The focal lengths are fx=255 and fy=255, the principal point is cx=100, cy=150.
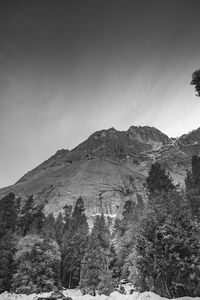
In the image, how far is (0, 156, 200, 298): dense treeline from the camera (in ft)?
83.7

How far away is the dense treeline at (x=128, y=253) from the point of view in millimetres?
25500

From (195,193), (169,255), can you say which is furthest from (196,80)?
(195,193)

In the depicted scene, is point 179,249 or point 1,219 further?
point 1,219

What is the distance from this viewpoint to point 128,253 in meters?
55.0

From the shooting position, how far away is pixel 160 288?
26.5 metres

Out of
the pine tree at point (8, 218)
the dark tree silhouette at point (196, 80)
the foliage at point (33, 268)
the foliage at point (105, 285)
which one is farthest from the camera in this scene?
the pine tree at point (8, 218)

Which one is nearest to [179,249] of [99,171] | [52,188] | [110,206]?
[110,206]

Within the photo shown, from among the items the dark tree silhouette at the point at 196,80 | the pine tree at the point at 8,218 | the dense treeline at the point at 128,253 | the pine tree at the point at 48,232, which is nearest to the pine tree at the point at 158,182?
the dense treeline at the point at 128,253

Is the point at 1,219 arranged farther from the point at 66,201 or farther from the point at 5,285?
the point at 66,201

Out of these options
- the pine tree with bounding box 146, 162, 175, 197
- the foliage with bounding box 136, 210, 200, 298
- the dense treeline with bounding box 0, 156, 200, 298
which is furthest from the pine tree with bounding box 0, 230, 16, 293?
the pine tree with bounding box 146, 162, 175, 197

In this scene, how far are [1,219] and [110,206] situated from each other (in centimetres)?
6723

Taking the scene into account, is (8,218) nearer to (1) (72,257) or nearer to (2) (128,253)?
(1) (72,257)

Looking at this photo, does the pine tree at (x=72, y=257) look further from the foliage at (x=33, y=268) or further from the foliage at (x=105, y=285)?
the foliage at (x=105, y=285)

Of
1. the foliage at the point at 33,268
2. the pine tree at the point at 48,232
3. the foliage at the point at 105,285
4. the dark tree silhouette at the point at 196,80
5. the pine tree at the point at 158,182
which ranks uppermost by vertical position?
the pine tree at the point at 158,182
